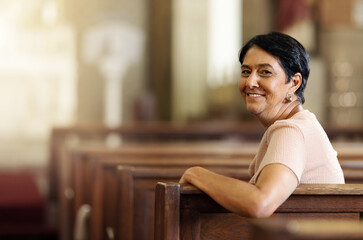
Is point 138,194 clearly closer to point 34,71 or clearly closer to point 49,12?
point 34,71

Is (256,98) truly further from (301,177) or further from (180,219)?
(180,219)

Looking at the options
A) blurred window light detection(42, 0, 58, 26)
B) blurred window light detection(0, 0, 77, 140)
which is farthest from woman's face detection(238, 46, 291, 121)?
blurred window light detection(42, 0, 58, 26)

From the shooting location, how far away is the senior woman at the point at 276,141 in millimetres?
1576

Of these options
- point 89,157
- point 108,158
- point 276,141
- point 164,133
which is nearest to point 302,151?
point 276,141

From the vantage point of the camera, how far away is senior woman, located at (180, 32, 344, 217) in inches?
62.1

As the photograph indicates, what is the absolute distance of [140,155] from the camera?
3.77m

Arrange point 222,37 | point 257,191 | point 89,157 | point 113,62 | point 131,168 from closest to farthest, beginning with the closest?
1. point 257,191
2. point 131,168
3. point 89,157
4. point 222,37
5. point 113,62

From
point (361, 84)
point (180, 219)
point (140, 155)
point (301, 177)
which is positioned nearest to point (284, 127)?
point (301, 177)

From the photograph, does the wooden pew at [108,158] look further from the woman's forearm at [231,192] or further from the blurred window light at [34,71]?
the blurred window light at [34,71]

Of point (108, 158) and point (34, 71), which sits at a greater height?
point (34, 71)

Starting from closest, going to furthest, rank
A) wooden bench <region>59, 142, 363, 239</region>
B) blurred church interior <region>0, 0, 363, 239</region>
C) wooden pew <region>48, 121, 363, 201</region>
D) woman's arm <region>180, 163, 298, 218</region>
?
woman's arm <region>180, 163, 298, 218</region> → wooden bench <region>59, 142, 363, 239</region> → wooden pew <region>48, 121, 363, 201</region> → blurred church interior <region>0, 0, 363, 239</region>

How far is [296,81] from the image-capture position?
189 centimetres

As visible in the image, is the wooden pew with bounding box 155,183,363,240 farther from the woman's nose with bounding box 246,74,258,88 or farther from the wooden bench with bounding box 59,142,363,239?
the wooden bench with bounding box 59,142,363,239

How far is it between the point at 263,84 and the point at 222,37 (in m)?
9.07
